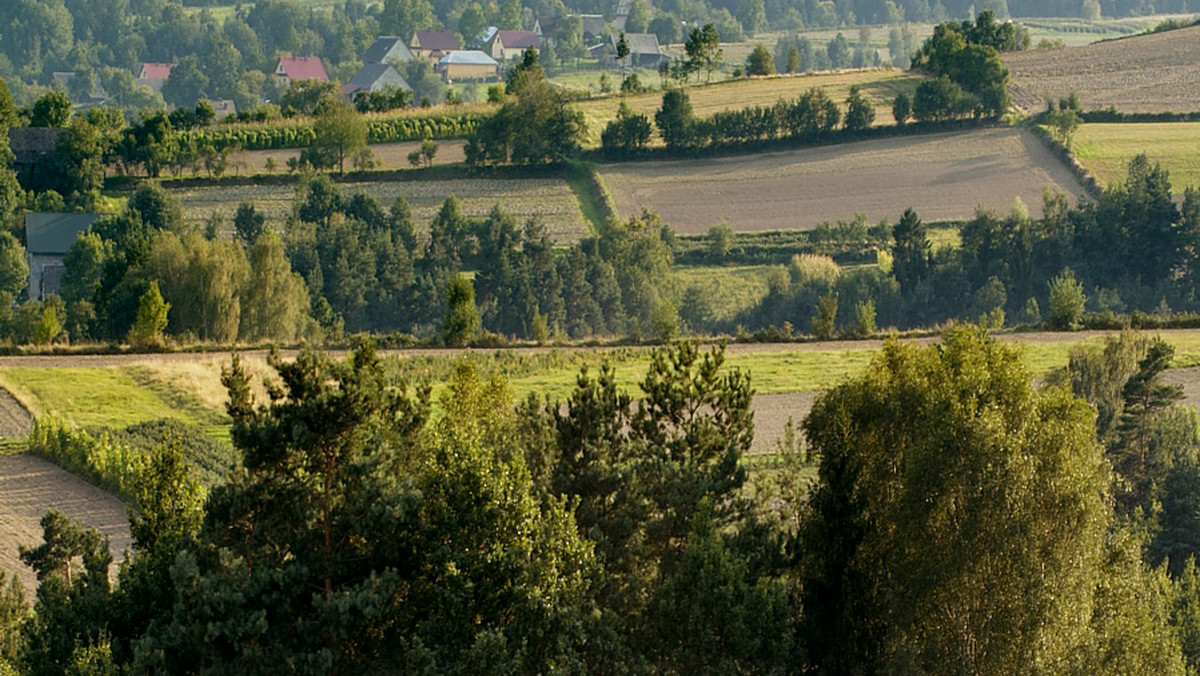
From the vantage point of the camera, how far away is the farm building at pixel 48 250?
78562 millimetres

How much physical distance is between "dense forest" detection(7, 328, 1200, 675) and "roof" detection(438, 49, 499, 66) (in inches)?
6993

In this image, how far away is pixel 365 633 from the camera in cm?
2020

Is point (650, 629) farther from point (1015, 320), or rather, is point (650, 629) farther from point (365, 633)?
point (1015, 320)

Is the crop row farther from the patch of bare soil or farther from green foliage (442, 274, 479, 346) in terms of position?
the patch of bare soil

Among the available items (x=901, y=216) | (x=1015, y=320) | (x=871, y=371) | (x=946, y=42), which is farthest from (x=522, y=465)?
(x=946, y=42)

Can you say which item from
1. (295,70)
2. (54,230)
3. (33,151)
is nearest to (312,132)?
(33,151)

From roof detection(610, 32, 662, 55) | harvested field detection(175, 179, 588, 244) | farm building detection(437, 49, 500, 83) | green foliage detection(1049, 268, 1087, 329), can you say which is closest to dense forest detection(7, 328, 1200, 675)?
green foliage detection(1049, 268, 1087, 329)

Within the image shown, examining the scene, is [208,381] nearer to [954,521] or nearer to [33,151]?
[954,521]

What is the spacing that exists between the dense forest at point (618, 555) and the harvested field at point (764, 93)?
7325 cm

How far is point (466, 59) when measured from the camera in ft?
646

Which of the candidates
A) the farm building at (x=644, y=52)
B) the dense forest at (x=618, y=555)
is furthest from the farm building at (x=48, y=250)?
the farm building at (x=644, y=52)

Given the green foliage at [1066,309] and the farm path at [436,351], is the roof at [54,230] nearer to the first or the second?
the farm path at [436,351]

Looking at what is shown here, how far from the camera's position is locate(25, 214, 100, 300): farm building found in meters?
78.6

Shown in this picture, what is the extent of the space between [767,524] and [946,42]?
85.7 meters
